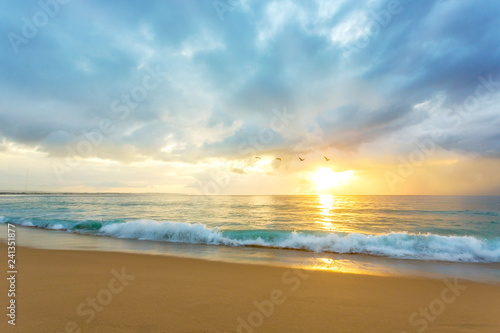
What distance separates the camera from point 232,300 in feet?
17.3

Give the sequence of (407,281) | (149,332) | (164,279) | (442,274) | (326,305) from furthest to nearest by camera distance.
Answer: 1. (442,274)
2. (407,281)
3. (164,279)
4. (326,305)
5. (149,332)

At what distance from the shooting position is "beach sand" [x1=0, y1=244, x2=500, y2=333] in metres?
4.24

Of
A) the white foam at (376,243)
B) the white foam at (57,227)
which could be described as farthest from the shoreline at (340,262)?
the white foam at (57,227)

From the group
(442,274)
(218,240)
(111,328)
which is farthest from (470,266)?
(111,328)

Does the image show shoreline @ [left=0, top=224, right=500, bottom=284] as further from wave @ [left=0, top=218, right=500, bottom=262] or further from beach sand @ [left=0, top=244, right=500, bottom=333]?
beach sand @ [left=0, top=244, right=500, bottom=333]

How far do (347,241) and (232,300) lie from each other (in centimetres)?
937

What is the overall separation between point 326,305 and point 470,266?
30.6ft

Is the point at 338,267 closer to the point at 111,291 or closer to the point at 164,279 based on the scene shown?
the point at 164,279

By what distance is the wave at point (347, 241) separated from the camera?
38.0ft

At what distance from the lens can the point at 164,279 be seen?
653 cm

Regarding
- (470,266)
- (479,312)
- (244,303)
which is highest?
(244,303)

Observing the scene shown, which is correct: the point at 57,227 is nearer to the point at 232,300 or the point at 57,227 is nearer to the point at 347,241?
the point at 232,300

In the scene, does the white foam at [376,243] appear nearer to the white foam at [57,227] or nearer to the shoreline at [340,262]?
the shoreline at [340,262]

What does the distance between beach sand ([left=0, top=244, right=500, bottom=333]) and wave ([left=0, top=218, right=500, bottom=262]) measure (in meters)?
4.61
